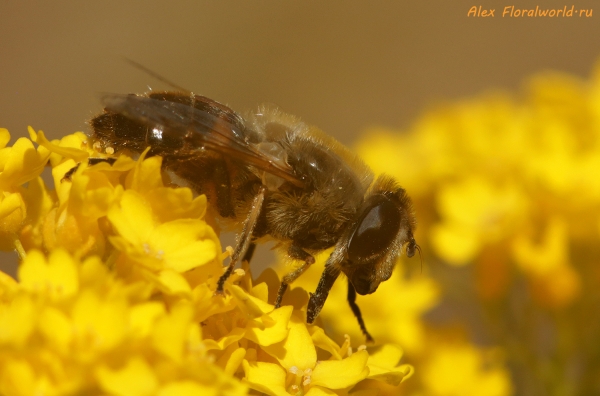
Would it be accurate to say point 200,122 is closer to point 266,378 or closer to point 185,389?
point 266,378

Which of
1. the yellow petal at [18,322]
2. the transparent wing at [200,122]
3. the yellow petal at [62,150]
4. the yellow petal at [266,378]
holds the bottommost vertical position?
the yellow petal at [266,378]

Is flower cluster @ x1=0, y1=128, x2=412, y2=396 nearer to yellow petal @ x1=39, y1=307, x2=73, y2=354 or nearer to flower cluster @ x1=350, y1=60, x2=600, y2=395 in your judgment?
yellow petal @ x1=39, y1=307, x2=73, y2=354

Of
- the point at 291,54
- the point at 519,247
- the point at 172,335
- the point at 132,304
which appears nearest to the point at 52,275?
the point at 132,304

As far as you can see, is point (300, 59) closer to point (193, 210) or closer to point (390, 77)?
point (390, 77)

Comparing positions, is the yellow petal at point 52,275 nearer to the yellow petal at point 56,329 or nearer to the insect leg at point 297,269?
the yellow petal at point 56,329

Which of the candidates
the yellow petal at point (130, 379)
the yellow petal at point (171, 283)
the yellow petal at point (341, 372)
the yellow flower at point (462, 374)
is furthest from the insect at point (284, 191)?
the yellow flower at point (462, 374)

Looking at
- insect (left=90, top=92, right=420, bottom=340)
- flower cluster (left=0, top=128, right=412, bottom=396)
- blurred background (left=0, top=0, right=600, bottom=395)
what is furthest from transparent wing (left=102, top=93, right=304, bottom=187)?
Answer: blurred background (left=0, top=0, right=600, bottom=395)

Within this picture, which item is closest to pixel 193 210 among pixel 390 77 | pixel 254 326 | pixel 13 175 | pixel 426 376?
pixel 254 326
